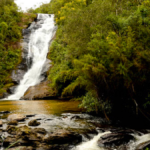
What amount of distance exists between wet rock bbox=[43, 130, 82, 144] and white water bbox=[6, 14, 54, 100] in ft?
49.9

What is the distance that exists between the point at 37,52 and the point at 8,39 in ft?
21.9

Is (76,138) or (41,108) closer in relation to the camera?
(76,138)

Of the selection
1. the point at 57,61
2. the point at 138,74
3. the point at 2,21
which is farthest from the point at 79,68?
the point at 2,21

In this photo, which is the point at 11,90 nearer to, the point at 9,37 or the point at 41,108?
the point at 41,108

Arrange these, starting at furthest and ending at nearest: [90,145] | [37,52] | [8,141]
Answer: [37,52] < [90,145] < [8,141]

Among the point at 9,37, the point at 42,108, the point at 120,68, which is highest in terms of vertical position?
the point at 9,37

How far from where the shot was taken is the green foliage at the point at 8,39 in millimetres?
26703

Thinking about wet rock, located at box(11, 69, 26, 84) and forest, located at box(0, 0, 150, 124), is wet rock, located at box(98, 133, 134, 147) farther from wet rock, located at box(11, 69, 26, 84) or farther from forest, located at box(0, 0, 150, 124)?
wet rock, located at box(11, 69, 26, 84)

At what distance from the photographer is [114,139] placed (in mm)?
7266

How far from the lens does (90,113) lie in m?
11.7

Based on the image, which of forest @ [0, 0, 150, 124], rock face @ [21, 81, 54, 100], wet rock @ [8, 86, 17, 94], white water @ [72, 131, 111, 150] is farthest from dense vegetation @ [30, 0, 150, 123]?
wet rock @ [8, 86, 17, 94]

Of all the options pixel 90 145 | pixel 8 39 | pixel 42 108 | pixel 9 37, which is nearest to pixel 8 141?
pixel 90 145

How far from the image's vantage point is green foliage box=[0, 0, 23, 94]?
26.7 m

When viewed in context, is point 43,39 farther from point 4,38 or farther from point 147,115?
point 147,115
